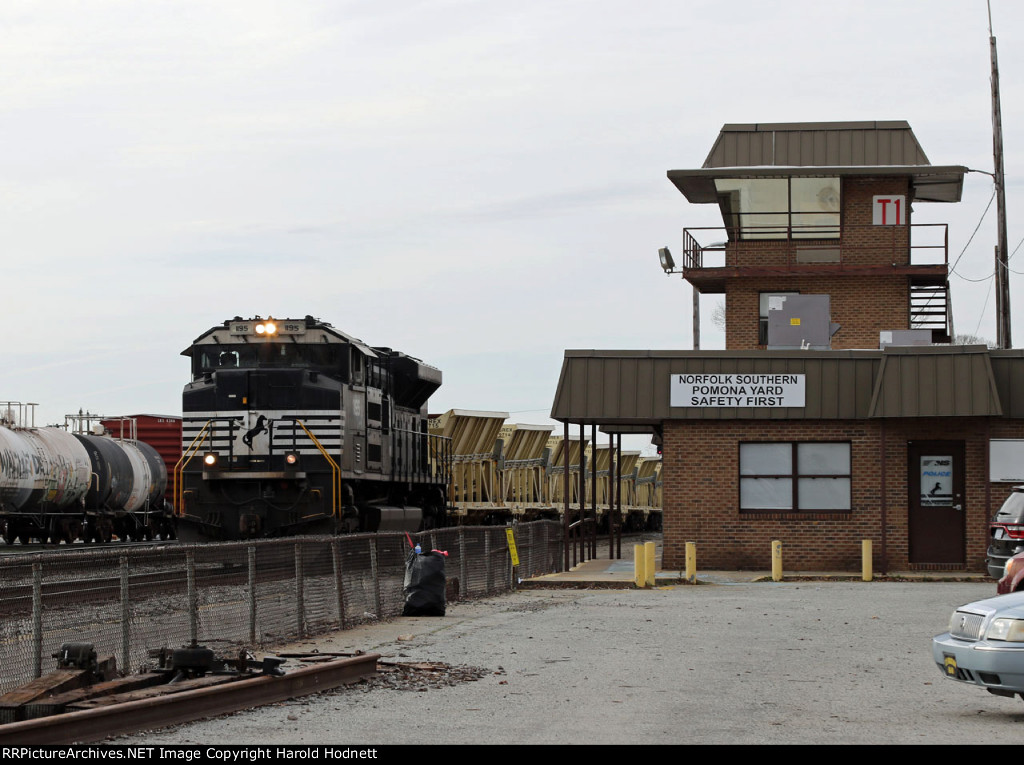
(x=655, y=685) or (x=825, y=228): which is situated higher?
(x=825, y=228)

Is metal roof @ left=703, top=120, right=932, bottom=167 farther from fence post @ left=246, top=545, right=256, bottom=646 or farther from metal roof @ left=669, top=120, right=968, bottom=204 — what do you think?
fence post @ left=246, top=545, right=256, bottom=646

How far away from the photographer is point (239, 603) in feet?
47.0

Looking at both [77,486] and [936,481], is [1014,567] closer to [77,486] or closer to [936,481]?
[936,481]

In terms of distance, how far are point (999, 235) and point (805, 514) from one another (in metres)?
14.6

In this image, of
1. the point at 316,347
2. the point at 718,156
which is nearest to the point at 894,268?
the point at 718,156

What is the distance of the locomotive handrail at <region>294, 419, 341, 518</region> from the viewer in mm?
25141

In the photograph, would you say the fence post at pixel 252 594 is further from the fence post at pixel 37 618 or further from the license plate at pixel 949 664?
the license plate at pixel 949 664

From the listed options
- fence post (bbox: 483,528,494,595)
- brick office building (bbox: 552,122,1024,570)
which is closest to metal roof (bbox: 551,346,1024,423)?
brick office building (bbox: 552,122,1024,570)

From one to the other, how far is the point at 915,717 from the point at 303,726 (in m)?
4.41

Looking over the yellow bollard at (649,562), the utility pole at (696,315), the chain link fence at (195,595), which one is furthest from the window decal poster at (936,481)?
the utility pole at (696,315)

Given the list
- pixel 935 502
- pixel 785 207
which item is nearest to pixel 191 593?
pixel 935 502

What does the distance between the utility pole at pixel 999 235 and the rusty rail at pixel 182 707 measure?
1128 inches

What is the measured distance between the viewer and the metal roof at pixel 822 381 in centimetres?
2545

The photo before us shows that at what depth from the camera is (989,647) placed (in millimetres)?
9680
